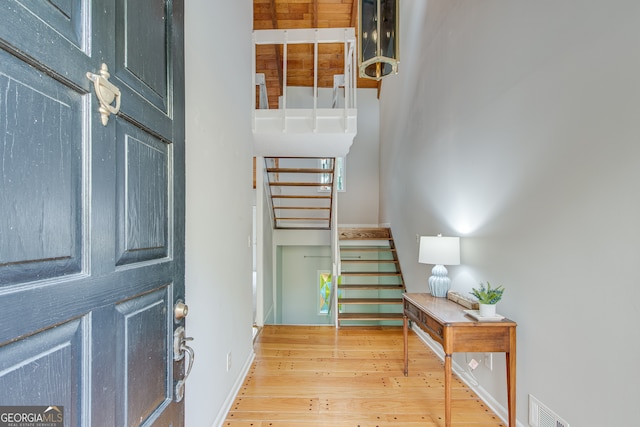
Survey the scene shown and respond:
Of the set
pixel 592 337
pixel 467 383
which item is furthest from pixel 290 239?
pixel 592 337

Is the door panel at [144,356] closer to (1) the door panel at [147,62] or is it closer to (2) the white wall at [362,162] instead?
(1) the door panel at [147,62]

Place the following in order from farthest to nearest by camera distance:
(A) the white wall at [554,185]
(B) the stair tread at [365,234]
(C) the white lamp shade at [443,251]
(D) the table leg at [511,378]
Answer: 1. (B) the stair tread at [365,234]
2. (C) the white lamp shade at [443,251]
3. (D) the table leg at [511,378]
4. (A) the white wall at [554,185]

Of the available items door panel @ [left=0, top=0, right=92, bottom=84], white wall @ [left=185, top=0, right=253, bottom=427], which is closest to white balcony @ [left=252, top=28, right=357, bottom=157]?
white wall @ [left=185, top=0, right=253, bottom=427]

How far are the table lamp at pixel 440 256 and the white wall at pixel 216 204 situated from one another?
5.37 ft

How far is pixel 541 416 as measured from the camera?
5.69 feet

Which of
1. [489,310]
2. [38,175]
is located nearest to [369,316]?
[489,310]

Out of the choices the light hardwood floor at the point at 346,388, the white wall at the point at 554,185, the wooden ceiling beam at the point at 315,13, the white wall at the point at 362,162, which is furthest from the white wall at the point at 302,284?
the wooden ceiling beam at the point at 315,13

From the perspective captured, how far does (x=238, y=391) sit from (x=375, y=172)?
17.2 feet

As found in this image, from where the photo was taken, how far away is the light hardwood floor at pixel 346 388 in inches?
84.8

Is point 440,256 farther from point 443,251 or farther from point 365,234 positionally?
point 365,234

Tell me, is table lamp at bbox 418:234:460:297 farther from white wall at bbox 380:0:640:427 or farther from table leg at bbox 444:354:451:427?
table leg at bbox 444:354:451:427

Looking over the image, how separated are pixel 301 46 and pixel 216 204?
17.2 feet

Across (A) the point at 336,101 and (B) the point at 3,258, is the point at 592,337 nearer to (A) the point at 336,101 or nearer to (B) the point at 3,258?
(B) the point at 3,258

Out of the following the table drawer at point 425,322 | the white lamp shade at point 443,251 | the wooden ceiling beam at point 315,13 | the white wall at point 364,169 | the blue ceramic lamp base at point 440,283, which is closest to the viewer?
the table drawer at point 425,322
